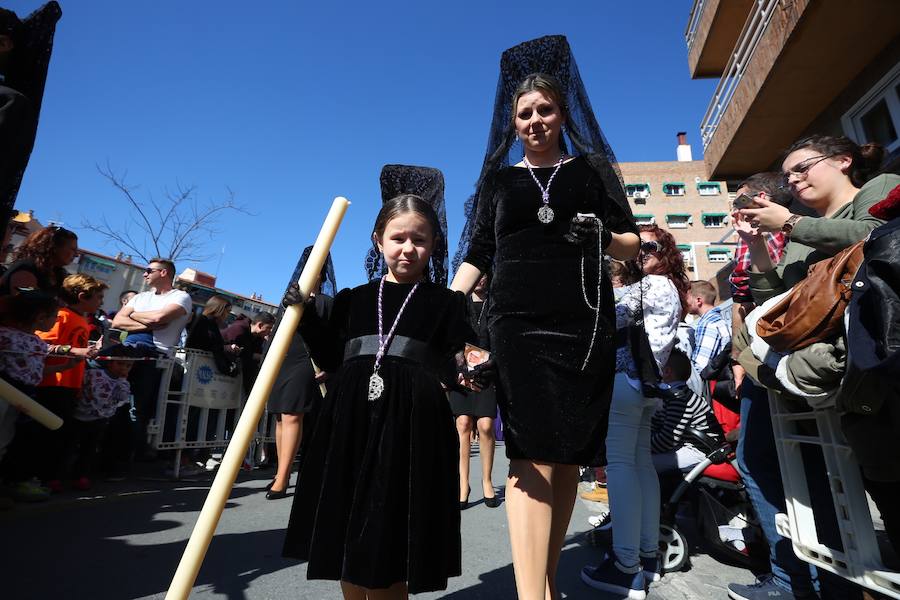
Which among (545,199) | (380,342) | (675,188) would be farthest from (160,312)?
(675,188)

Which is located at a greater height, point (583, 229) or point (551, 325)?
point (583, 229)

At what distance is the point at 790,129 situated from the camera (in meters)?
8.86

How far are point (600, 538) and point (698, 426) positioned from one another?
3.29ft

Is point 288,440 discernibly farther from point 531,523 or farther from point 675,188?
point 675,188

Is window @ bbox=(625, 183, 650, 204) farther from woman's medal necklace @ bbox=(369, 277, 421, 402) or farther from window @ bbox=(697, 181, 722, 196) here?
woman's medal necklace @ bbox=(369, 277, 421, 402)

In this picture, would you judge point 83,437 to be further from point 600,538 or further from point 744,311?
point 744,311

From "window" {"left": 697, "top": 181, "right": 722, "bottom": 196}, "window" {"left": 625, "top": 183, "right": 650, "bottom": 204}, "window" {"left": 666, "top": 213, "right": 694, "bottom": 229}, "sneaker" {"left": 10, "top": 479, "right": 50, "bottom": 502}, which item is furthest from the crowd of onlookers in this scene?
"window" {"left": 697, "top": 181, "right": 722, "bottom": 196}

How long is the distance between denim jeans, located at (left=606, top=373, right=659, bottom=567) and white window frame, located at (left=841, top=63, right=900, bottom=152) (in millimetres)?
7111

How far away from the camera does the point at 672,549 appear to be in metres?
2.90

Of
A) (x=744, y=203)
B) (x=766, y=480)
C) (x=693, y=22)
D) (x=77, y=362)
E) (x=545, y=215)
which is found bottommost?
(x=766, y=480)

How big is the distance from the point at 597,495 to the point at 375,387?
4.02 metres

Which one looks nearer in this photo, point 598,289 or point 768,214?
point 598,289

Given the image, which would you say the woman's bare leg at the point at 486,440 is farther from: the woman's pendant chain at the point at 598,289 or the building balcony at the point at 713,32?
the building balcony at the point at 713,32

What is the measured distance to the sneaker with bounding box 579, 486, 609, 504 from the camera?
16.1ft
